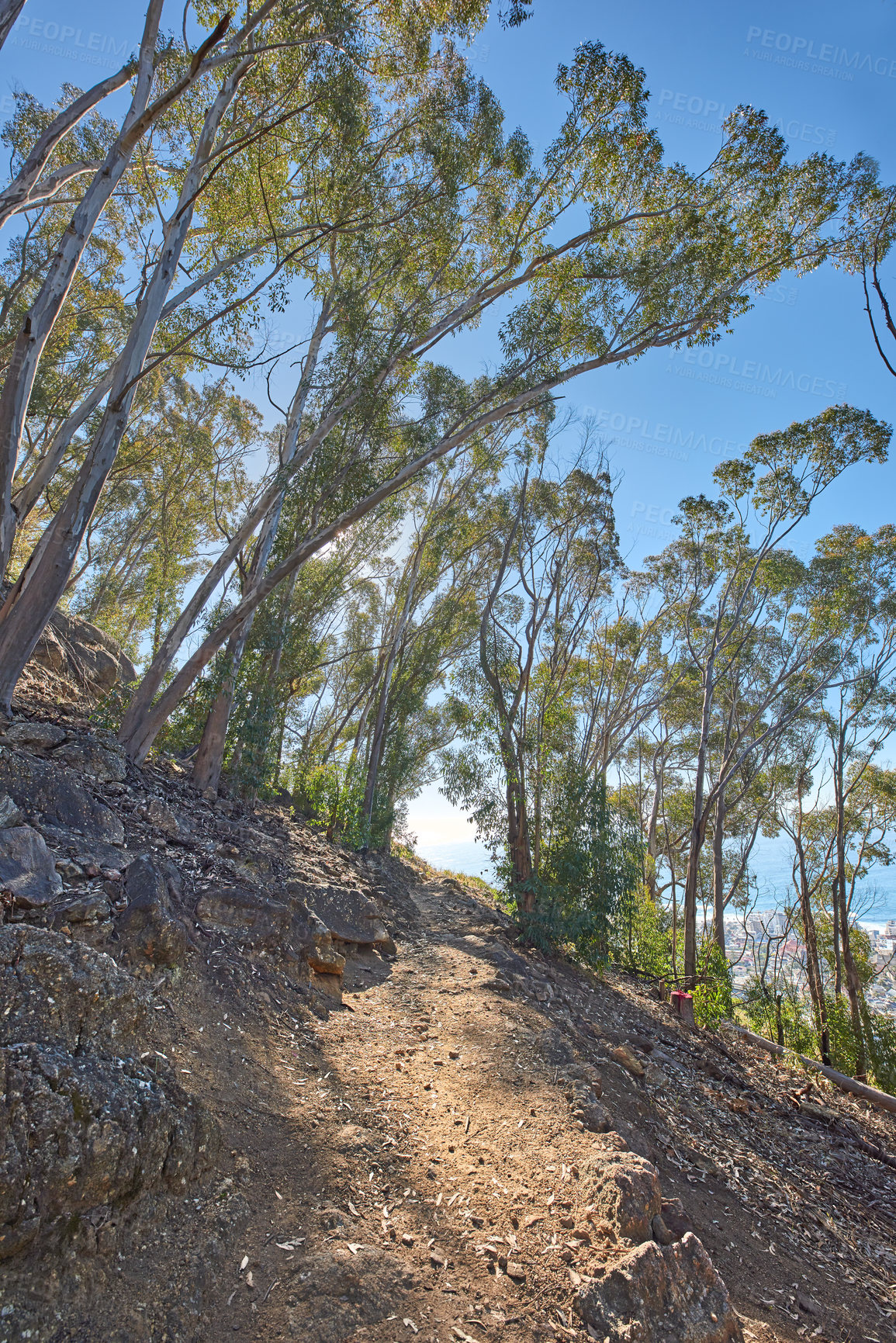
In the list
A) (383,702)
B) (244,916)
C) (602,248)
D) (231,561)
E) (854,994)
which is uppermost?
(602,248)

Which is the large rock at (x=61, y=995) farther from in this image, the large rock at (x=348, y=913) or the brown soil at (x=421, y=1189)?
the large rock at (x=348, y=913)

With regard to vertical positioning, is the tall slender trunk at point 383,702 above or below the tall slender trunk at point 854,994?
above

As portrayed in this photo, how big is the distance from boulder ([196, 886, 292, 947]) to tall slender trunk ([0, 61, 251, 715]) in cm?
250

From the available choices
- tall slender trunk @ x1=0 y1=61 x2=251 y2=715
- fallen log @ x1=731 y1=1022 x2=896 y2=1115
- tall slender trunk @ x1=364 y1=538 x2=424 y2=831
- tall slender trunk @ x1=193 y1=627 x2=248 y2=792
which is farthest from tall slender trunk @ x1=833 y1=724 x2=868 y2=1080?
tall slender trunk @ x1=0 y1=61 x2=251 y2=715

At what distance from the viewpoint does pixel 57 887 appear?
9.43 ft

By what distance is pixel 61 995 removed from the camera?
2240mm

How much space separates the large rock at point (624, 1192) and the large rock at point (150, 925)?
2209 mm

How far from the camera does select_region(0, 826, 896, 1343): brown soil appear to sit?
1844mm

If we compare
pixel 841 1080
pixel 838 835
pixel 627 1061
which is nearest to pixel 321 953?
pixel 627 1061

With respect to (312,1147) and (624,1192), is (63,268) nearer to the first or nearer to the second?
(312,1147)

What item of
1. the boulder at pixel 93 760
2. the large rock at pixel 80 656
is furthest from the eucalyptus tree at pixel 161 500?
the boulder at pixel 93 760

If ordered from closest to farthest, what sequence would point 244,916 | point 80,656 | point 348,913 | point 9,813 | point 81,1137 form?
1. point 81,1137
2. point 9,813
3. point 244,916
4. point 348,913
5. point 80,656

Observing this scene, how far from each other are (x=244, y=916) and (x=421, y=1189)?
1.91 metres

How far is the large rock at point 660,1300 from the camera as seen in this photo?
2.13 metres
